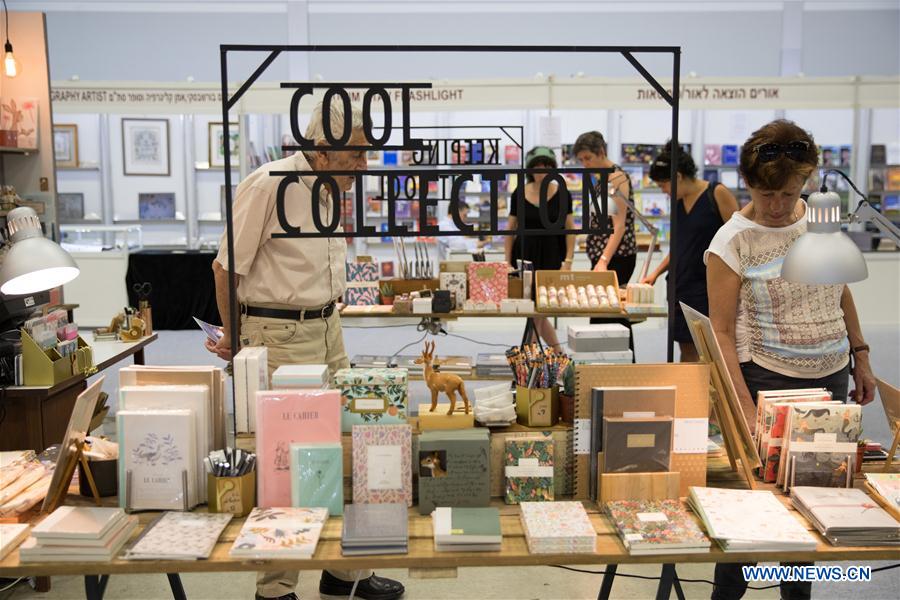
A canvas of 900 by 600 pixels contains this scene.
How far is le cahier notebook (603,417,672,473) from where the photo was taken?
1941mm

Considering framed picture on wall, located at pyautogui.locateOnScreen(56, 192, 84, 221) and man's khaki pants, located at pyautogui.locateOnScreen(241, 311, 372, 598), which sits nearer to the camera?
man's khaki pants, located at pyautogui.locateOnScreen(241, 311, 372, 598)

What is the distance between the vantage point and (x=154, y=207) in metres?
10.3

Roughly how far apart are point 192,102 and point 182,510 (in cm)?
687

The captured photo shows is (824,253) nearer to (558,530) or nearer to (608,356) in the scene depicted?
(558,530)

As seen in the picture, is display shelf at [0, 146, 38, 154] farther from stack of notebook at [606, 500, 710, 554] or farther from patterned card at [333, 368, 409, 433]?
stack of notebook at [606, 500, 710, 554]

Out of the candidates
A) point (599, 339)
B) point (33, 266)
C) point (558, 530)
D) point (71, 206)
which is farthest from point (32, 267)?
point (71, 206)

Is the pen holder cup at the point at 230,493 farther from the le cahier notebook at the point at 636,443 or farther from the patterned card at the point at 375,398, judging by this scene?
the le cahier notebook at the point at 636,443

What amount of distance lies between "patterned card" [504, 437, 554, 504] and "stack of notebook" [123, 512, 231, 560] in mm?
662

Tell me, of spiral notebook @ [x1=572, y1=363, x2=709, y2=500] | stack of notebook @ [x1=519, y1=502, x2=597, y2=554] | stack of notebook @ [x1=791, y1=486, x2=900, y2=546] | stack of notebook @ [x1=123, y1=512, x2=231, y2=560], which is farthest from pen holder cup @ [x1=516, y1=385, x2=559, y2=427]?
stack of notebook @ [x1=123, y1=512, x2=231, y2=560]

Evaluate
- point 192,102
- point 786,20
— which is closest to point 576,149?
point 192,102

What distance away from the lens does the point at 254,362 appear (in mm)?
2039

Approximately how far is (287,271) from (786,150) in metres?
1.59

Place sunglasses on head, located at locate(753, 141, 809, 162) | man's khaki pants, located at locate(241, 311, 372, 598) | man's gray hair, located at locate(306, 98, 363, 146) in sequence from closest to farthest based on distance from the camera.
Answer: sunglasses on head, located at locate(753, 141, 809, 162) → man's gray hair, located at locate(306, 98, 363, 146) → man's khaki pants, located at locate(241, 311, 372, 598)

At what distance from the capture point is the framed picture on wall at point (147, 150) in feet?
33.5
